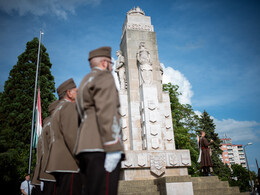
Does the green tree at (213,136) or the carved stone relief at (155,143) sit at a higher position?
the green tree at (213,136)

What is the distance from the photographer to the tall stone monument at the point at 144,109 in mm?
9820

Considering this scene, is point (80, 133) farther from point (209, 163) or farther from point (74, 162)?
point (209, 163)

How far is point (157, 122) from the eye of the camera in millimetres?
10977

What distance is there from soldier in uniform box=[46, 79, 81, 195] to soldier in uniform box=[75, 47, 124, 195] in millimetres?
811

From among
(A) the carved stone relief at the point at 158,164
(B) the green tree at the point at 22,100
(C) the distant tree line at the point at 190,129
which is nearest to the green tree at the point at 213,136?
(C) the distant tree line at the point at 190,129

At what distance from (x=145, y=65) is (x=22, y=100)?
17.9 metres

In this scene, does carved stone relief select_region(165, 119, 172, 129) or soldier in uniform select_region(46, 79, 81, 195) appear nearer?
soldier in uniform select_region(46, 79, 81, 195)

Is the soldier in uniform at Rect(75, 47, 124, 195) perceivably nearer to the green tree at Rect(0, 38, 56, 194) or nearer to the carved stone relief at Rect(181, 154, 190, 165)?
the carved stone relief at Rect(181, 154, 190, 165)

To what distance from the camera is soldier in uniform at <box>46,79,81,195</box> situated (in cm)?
349

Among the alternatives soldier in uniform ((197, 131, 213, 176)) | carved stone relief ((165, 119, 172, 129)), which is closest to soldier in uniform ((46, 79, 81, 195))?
soldier in uniform ((197, 131, 213, 176))

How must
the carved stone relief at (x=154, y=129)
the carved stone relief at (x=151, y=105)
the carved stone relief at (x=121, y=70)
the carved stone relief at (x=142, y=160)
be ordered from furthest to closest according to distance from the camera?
the carved stone relief at (x=121, y=70) → the carved stone relief at (x=151, y=105) → the carved stone relief at (x=154, y=129) → the carved stone relief at (x=142, y=160)

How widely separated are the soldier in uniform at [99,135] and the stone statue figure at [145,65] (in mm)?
8772

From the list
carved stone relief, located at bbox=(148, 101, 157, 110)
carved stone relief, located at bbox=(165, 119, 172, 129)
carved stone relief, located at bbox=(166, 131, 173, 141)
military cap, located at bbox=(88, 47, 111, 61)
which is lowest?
military cap, located at bbox=(88, 47, 111, 61)

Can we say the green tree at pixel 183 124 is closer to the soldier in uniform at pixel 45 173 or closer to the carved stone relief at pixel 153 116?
the carved stone relief at pixel 153 116
